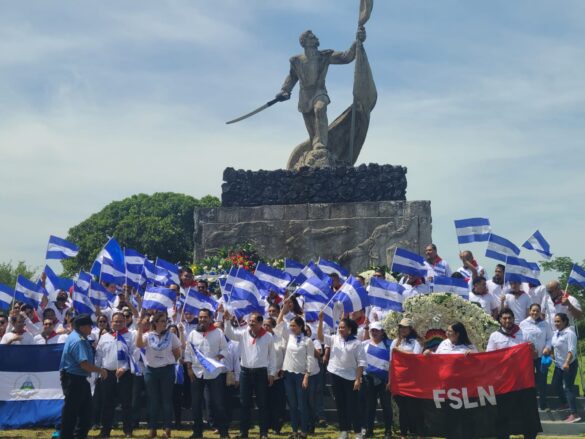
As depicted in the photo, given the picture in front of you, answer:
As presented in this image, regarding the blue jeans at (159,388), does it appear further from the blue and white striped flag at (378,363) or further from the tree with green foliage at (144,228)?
the tree with green foliage at (144,228)

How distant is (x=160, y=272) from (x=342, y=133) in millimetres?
13017

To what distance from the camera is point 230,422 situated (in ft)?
45.7

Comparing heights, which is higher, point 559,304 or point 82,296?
point 82,296

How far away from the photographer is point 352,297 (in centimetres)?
1299

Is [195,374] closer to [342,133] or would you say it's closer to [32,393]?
[32,393]

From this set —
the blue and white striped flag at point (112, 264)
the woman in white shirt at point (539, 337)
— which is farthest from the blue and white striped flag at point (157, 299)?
the woman in white shirt at point (539, 337)

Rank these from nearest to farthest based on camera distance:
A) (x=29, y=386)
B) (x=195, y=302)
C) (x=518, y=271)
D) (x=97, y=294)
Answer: (x=29, y=386) → (x=195, y=302) → (x=518, y=271) → (x=97, y=294)

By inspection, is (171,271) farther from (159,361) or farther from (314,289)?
(159,361)

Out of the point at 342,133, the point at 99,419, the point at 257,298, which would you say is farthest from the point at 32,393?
the point at 342,133

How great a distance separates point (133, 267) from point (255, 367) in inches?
174

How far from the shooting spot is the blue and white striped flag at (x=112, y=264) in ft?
52.3

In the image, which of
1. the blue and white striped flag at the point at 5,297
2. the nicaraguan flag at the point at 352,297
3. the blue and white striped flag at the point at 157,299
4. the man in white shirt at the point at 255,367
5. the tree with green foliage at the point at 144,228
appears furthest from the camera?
the tree with green foliage at the point at 144,228

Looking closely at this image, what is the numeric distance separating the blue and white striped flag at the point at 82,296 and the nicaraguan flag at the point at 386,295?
4.67m

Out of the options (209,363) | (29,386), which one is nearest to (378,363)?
(209,363)
